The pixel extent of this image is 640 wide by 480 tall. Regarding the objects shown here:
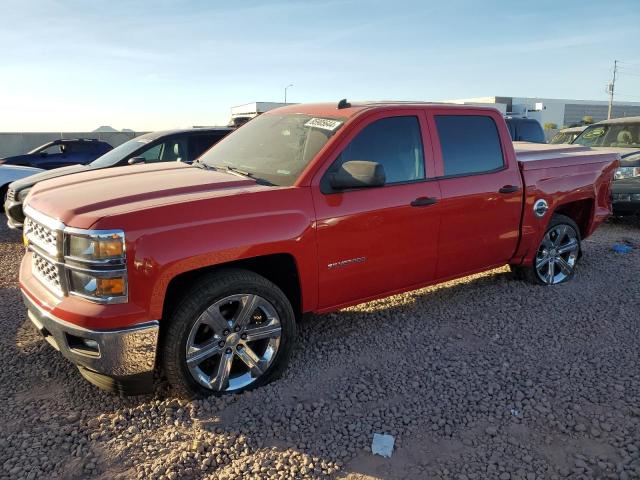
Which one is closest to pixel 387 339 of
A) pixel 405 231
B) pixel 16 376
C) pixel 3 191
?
pixel 405 231

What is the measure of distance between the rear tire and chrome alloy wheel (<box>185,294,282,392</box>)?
3174 millimetres

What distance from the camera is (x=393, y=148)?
159 inches

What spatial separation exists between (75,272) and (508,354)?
10.2ft

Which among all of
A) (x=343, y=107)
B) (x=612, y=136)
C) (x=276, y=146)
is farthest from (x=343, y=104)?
(x=612, y=136)

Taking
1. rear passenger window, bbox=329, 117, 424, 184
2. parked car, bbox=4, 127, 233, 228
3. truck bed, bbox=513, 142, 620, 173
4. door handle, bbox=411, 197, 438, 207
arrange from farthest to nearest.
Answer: parked car, bbox=4, 127, 233, 228, truck bed, bbox=513, 142, 620, 173, door handle, bbox=411, 197, 438, 207, rear passenger window, bbox=329, 117, 424, 184

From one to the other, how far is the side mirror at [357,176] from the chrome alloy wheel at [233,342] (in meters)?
0.95

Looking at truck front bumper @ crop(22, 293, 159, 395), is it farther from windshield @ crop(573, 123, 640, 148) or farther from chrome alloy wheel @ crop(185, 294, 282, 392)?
windshield @ crop(573, 123, 640, 148)

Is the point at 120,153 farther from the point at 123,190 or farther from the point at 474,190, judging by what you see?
the point at 474,190

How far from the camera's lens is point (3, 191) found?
8594 millimetres

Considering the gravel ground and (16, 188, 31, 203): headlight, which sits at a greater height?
(16, 188, 31, 203): headlight

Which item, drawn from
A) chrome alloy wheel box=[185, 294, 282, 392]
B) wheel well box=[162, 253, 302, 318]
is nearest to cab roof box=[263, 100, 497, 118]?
wheel well box=[162, 253, 302, 318]

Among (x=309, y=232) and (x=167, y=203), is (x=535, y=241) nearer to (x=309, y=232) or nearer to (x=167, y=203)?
(x=309, y=232)

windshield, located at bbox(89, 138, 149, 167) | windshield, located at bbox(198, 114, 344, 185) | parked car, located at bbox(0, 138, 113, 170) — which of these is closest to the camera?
windshield, located at bbox(198, 114, 344, 185)

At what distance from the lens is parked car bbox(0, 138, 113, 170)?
36.2 ft
